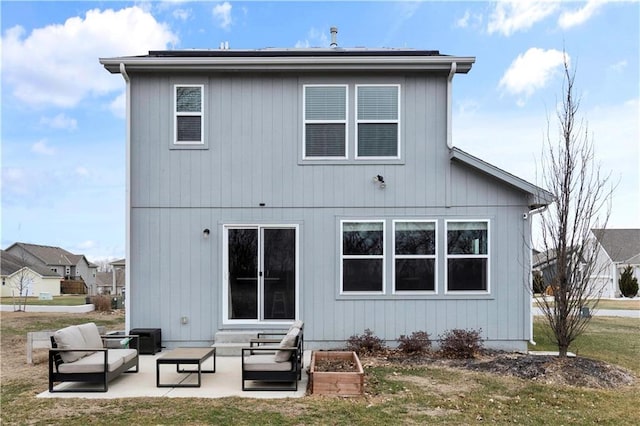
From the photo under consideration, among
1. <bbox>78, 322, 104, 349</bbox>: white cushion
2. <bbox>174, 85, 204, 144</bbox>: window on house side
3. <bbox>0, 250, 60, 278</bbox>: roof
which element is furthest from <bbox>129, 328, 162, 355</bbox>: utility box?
<bbox>0, 250, 60, 278</bbox>: roof

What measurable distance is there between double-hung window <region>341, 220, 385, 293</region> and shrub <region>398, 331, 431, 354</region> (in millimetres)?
1016

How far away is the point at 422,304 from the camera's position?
900cm

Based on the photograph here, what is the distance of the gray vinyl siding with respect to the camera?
9.00 m

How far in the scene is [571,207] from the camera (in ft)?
24.8

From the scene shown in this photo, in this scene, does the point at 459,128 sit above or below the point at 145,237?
above

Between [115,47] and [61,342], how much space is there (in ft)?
24.9

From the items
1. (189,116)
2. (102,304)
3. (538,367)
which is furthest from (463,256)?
(102,304)

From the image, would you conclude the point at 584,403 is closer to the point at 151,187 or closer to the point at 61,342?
the point at 61,342

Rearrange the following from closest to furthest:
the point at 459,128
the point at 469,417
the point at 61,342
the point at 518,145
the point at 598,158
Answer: the point at 469,417
the point at 61,342
the point at 598,158
the point at 459,128
the point at 518,145

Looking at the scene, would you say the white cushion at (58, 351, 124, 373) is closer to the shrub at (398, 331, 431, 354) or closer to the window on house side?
the window on house side

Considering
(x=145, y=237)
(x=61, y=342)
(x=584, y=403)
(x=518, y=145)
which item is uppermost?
(x=518, y=145)

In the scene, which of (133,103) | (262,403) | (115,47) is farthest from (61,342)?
(115,47)

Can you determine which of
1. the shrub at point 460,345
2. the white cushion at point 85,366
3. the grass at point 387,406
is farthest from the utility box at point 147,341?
the shrub at point 460,345

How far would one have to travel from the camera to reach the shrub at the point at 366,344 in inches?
338
